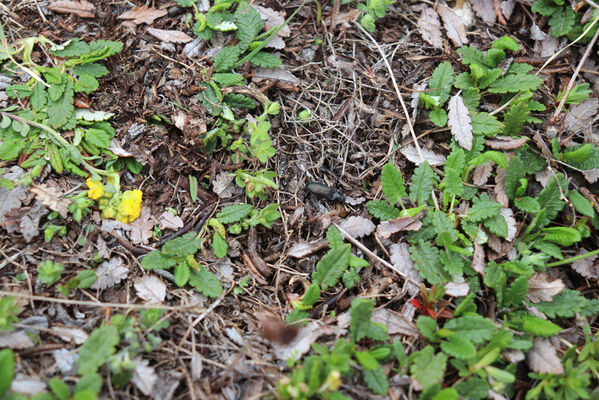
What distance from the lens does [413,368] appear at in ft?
7.59

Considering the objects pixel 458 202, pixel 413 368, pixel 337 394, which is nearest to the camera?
pixel 337 394

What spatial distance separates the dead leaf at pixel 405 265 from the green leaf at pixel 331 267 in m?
0.33

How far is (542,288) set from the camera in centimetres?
266

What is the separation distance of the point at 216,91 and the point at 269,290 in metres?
1.38

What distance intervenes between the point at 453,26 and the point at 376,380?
2.70m

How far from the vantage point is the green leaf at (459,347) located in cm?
230

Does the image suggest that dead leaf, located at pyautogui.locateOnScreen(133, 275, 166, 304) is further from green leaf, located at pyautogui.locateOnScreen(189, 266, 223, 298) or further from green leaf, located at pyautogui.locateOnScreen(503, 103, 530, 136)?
green leaf, located at pyautogui.locateOnScreen(503, 103, 530, 136)

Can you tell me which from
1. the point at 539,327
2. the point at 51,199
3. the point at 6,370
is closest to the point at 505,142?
the point at 539,327

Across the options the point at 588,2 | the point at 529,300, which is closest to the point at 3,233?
the point at 529,300

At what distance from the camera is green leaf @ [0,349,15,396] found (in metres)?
1.96

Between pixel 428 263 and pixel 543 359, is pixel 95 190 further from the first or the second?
pixel 543 359

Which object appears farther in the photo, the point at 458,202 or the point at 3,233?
the point at 458,202

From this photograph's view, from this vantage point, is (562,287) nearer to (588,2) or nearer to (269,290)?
(269,290)

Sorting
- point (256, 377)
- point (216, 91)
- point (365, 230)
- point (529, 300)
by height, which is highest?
point (216, 91)
